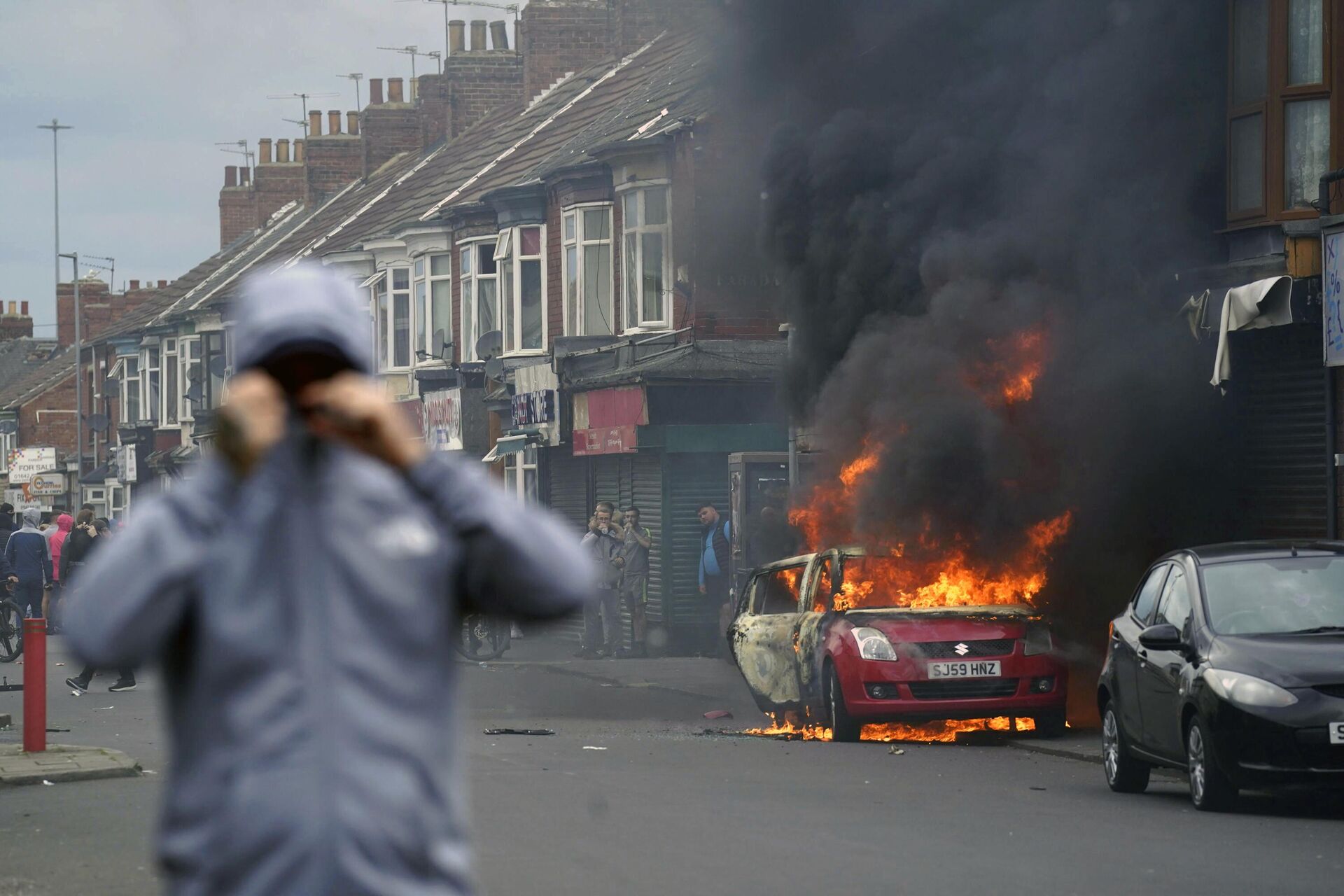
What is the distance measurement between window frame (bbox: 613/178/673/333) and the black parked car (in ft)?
61.5

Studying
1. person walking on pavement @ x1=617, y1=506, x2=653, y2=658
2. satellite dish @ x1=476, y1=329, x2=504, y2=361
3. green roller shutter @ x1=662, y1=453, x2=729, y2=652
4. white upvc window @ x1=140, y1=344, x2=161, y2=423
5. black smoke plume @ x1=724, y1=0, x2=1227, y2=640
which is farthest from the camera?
white upvc window @ x1=140, y1=344, x2=161, y2=423

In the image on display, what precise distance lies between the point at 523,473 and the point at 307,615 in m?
32.7

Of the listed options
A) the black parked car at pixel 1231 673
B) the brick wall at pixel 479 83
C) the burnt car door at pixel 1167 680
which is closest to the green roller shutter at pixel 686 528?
the black parked car at pixel 1231 673

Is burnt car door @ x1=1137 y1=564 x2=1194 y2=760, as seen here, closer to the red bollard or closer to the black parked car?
the black parked car

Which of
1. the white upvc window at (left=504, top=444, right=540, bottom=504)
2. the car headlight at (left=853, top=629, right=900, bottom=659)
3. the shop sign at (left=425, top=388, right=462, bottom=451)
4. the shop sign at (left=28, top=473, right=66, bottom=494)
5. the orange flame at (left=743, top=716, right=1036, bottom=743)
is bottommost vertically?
the orange flame at (left=743, top=716, right=1036, bottom=743)

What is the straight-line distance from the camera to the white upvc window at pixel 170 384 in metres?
60.0

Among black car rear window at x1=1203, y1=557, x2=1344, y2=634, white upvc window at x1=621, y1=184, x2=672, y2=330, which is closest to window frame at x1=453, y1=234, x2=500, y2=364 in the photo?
white upvc window at x1=621, y1=184, x2=672, y2=330

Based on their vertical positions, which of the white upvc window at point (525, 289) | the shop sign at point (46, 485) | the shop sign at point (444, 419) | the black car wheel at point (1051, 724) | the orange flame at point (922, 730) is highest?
the white upvc window at point (525, 289)

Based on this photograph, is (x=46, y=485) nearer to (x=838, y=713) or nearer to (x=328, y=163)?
(x=328, y=163)

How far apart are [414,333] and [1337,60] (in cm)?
2521

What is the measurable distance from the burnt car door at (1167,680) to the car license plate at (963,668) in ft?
9.33

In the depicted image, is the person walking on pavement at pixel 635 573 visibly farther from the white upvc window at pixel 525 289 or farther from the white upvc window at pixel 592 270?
the white upvc window at pixel 525 289

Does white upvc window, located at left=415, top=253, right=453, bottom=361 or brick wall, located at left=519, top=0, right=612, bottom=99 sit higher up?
brick wall, located at left=519, top=0, right=612, bottom=99

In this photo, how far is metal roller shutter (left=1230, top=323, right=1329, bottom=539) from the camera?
688 inches
